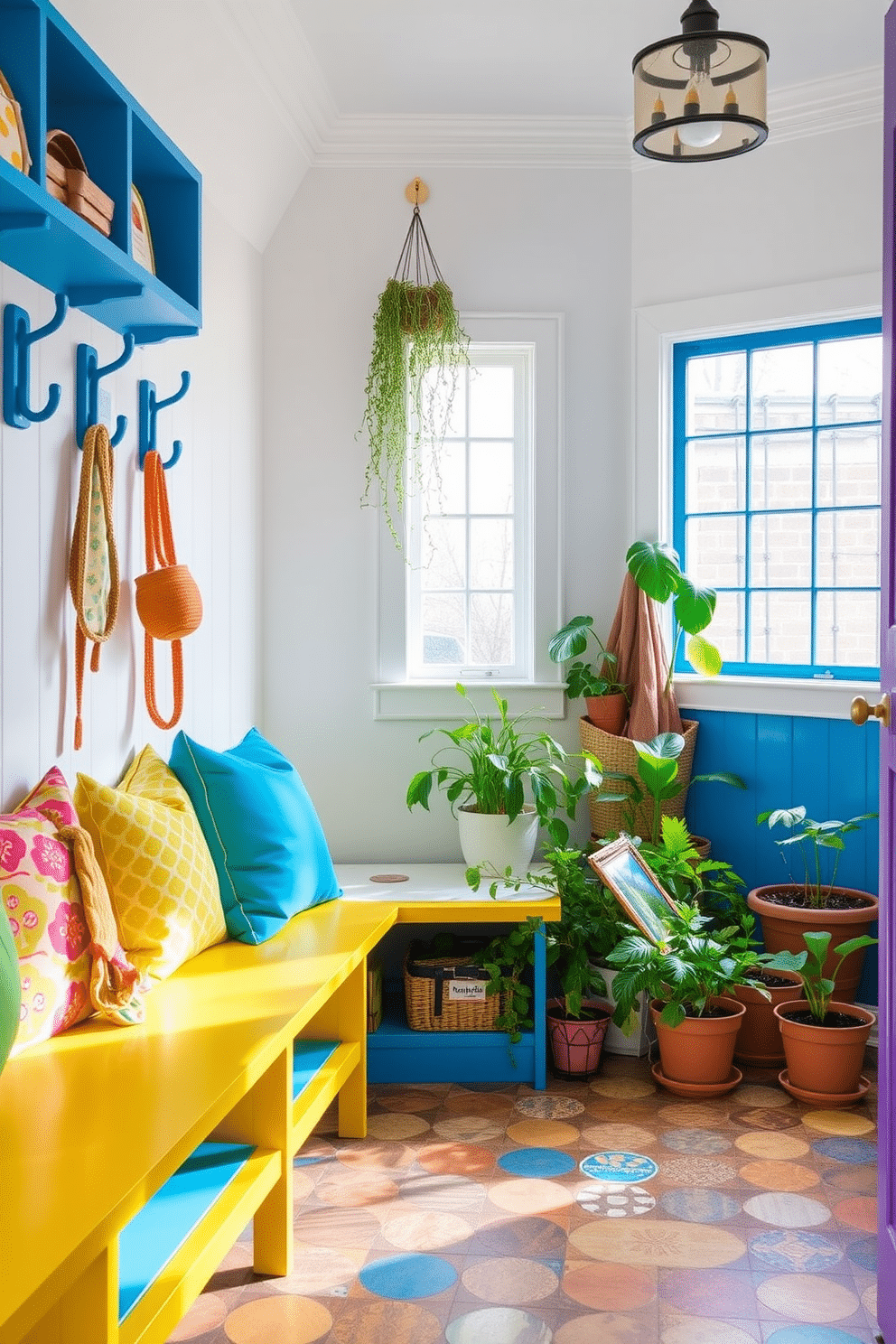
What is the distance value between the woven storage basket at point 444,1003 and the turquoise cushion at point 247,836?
554 mm

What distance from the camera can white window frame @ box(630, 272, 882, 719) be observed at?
11.8 feet

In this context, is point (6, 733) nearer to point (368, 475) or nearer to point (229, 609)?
point (229, 609)

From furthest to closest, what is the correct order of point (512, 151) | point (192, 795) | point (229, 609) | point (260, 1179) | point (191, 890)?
point (512, 151) < point (229, 609) < point (192, 795) < point (191, 890) < point (260, 1179)

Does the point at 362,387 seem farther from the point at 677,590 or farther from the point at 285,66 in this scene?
the point at 677,590

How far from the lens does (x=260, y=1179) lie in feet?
6.78

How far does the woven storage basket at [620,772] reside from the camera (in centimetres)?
370

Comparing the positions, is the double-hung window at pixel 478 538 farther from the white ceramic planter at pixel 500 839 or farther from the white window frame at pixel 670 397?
→ the white ceramic planter at pixel 500 839

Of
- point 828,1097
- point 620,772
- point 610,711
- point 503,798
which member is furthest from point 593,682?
point 828,1097

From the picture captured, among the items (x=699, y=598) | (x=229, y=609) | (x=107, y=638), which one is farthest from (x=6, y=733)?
(x=699, y=598)

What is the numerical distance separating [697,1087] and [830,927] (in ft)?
2.03

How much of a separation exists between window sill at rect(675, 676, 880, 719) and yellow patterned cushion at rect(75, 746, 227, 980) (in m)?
1.90

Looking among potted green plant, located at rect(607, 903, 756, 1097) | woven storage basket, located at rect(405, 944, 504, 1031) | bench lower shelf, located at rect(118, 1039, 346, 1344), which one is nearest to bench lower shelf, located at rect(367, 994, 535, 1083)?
woven storage basket, located at rect(405, 944, 504, 1031)

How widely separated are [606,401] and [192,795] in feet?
6.47

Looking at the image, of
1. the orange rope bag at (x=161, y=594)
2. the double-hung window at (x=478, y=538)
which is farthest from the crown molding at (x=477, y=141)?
the orange rope bag at (x=161, y=594)
